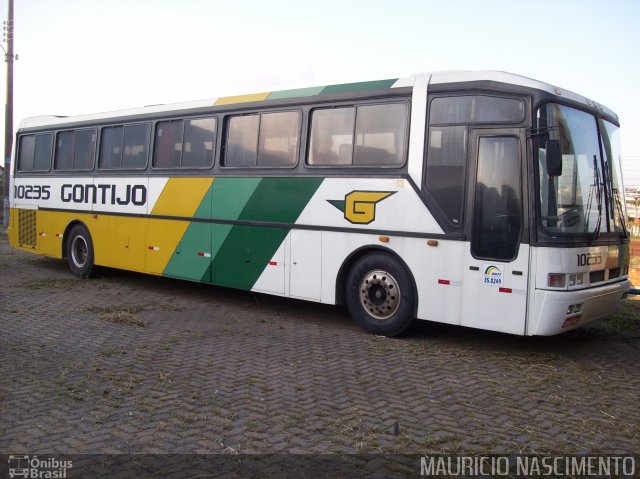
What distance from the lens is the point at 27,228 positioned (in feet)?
50.5

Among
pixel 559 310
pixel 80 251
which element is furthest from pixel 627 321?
Answer: pixel 80 251

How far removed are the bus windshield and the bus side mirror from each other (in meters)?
0.05

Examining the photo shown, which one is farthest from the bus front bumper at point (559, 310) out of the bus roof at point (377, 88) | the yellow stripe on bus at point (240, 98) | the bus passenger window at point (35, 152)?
the bus passenger window at point (35, 152)

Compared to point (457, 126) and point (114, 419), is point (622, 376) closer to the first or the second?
point (457, 126)

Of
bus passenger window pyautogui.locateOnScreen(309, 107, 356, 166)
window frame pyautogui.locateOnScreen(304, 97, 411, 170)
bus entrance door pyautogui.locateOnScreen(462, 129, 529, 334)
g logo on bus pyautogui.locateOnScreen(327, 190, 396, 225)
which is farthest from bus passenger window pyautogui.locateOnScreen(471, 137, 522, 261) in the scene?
bus passenger window pyautogui.locateOnScreen(309, 107, 356, 166)

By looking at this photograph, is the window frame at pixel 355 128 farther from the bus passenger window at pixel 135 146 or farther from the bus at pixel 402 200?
the bus passenger window at pixel 135 146

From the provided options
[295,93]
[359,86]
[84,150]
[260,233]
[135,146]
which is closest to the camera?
[359,86]

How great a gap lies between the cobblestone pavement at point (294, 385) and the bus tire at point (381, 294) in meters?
0.26

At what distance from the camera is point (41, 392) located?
5828mm

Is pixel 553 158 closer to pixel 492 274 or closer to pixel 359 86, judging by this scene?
pixel 492 274

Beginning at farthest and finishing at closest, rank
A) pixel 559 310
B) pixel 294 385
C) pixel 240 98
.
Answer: pixel 240 98 < pixel 559 310 < pixel 294 385

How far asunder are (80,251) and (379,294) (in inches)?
318

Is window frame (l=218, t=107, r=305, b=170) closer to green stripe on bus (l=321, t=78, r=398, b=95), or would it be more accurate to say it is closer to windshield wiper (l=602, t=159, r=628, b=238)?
green stripe on bus (l=321, t=78, r=398, b=95)

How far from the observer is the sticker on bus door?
7484mm
